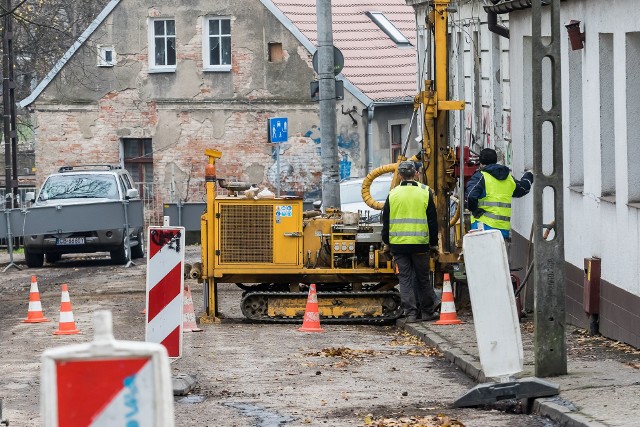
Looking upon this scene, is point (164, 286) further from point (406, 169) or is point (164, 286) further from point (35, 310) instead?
point (35, 310)

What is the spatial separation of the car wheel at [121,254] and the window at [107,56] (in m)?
13.4

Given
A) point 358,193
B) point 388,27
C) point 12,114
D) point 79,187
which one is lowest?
point 358,193

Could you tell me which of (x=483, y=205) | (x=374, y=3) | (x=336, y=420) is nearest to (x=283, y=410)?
(x=336, y=420)

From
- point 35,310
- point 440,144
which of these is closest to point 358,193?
point 440,144

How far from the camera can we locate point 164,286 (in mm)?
11531

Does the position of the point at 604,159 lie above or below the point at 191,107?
below

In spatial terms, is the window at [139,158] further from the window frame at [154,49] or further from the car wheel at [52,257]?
the car wheel at [52,257]

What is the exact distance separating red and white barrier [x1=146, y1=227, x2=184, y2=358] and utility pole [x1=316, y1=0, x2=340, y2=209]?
1166 cm

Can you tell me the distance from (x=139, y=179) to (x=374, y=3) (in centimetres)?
882

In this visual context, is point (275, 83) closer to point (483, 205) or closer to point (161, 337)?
point (483, 205)

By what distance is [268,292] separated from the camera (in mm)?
17406

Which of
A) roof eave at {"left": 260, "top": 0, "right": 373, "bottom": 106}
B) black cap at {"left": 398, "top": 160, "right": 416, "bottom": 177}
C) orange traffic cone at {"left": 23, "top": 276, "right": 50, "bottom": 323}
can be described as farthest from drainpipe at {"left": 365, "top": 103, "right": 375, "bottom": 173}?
black cap at {"left": 398, "top": 160, "right": 416, "bottom": 177}

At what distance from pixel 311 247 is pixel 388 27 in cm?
2662

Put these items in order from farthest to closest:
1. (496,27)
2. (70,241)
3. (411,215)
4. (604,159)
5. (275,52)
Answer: (275,52) → (70,241) → (496,27) → (411,215) → (604,159)
